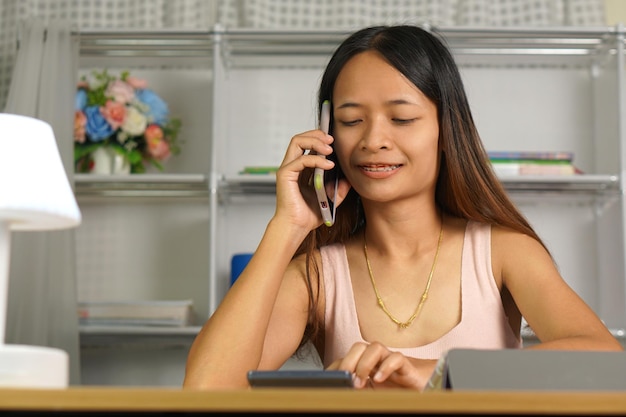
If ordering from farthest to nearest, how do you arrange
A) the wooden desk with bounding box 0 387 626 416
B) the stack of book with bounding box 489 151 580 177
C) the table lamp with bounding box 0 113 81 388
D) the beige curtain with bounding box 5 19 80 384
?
the stack of book with bounding box 489 151 580 177
the beige curtain with bounding box 5 19 80 384
the table lamp with bounding box 0 113 81 388
the wooden desk with bounding box 0 387 626 416

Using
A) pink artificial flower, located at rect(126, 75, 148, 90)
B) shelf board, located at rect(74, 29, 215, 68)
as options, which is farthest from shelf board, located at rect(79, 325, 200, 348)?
shelf board, located at rect(74, 29, 215, 68)

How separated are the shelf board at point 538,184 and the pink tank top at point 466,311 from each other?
45.3 inches

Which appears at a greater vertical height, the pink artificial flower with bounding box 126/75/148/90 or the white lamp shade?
the pink artificial flower with bounding box 126/75/148/90

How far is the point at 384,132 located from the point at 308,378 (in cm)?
Result: 84

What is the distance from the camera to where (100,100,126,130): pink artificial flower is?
9.53ft

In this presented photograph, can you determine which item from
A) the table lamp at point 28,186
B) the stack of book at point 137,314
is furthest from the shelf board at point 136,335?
the table lamp at point 28,186

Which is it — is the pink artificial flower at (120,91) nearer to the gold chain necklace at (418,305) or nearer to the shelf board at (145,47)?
the shelf board at (145,47)

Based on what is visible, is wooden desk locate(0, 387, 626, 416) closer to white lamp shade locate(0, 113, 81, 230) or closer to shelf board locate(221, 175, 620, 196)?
white lamp shade locate(0, 113, 81, 230)

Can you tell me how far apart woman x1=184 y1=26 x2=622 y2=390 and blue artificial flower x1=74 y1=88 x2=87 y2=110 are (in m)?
1.45

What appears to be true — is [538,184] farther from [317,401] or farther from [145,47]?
[317,401]

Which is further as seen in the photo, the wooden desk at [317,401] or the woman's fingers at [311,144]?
the woman's fingers at [311,144]

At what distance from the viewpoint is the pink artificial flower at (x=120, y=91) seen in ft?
9.66

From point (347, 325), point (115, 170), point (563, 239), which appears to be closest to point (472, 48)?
point (563, 239)

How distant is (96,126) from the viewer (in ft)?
9.57
